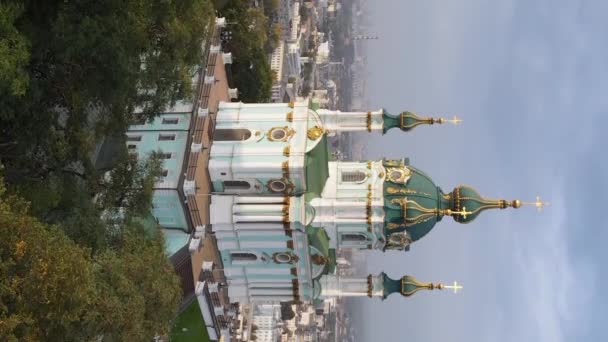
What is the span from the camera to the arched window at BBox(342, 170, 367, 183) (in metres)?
35.8

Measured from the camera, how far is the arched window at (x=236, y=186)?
35138 millimetres

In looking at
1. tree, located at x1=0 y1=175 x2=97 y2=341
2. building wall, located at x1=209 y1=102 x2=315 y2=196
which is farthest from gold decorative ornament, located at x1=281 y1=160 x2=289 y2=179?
tree, located at x1=0 y1=175 x2=97 y2=341

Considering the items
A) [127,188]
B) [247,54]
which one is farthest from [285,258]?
[247,54]

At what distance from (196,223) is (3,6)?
16.5 m

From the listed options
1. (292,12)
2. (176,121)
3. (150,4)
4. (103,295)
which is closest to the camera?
(103,295)

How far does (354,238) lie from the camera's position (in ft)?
118

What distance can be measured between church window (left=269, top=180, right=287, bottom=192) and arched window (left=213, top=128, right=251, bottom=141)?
9.65 ft

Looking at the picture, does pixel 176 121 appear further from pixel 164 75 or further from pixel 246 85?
pixel 246 85

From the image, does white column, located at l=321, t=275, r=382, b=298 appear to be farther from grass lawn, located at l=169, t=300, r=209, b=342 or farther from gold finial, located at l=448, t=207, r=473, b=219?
grass lawn, located at l=169, t=300, r=209, b=342

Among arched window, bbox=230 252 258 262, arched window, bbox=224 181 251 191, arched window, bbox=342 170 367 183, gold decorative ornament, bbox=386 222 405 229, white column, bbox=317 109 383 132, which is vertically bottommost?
arched window, bbox=230 252 258 262

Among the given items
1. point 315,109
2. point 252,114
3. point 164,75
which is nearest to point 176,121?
point 252,114

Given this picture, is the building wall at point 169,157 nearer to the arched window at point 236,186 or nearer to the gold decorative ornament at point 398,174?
the arched window at point 236,186

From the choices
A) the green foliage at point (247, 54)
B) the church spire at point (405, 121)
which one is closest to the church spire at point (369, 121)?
the church spire at point (405, 121)

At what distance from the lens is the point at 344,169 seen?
1436 inches
